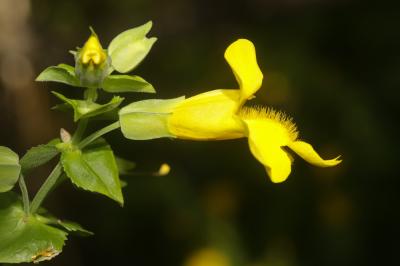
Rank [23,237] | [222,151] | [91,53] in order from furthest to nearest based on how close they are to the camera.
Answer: [222,151] < [23,237] < [91,53]

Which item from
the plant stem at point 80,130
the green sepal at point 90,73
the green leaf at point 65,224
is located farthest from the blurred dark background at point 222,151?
the green sepal at point 90,73

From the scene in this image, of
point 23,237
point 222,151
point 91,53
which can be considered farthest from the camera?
point 222,151

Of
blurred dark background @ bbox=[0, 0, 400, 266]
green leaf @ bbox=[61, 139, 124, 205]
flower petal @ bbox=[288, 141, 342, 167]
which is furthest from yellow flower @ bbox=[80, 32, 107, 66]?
blurred dark background @ bbox=[0, 0, 400, 266]

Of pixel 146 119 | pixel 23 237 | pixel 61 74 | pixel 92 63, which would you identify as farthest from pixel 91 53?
pixel 23 237

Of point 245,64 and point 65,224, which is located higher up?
point 245,64

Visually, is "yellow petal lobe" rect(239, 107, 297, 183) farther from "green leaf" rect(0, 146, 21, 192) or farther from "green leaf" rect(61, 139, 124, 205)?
"green leaf" rect(0, 146, 21, 192)

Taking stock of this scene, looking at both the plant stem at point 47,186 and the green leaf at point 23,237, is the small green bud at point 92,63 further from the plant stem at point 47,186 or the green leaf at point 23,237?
the green leaf at point 23,237

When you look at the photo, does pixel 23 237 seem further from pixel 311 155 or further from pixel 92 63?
pixel 311 155
